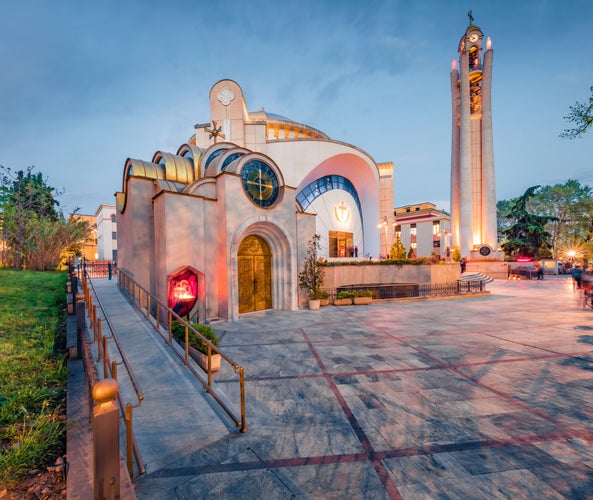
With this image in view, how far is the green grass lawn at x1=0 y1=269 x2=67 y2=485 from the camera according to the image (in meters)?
2.97

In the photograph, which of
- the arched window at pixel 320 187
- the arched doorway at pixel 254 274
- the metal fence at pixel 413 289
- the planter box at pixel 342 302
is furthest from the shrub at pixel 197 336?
the arched window at pixel 320 187

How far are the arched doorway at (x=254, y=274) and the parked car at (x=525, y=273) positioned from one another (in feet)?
111

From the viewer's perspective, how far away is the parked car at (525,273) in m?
32.0

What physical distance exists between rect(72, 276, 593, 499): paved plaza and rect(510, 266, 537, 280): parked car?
97.3 ft

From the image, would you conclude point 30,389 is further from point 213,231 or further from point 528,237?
point 528,237

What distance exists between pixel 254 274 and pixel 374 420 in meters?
10.5

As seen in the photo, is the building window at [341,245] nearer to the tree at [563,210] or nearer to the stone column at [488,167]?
the stone column at [488,167]

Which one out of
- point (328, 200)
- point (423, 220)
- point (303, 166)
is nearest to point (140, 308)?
point (303, 166)

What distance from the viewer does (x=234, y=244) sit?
12.5m

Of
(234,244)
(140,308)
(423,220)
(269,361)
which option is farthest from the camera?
(423,220)

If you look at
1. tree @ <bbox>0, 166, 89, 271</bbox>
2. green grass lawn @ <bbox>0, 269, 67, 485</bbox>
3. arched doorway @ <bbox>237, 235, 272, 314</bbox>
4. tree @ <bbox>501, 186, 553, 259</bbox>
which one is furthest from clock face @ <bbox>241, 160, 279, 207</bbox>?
tree @ <bbox>501, 186, 553, 259</bbox>

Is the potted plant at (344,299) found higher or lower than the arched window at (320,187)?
→ lower

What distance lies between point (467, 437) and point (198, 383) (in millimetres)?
4666

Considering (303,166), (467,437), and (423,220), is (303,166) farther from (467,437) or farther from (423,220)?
(423,220)
